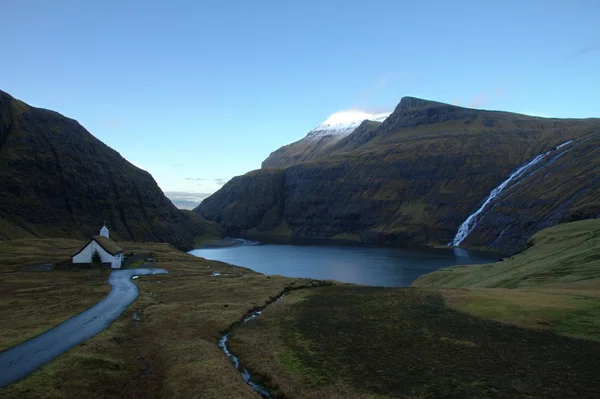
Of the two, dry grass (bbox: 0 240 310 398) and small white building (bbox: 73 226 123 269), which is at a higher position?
small white building (bbox: 73 226 123 269)

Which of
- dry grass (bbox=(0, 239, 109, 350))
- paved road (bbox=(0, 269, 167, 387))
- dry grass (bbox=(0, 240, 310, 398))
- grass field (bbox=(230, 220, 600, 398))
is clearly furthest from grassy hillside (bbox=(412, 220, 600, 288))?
dry grass (bbox=(0, 239, 109, 350))

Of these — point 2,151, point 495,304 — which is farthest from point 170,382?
point 2,151

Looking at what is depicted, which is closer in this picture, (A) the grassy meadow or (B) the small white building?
(A) the grassy meadow

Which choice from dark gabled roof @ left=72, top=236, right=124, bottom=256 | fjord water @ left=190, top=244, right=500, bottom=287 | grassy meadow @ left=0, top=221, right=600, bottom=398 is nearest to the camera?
grassy meadow @ left=0, top=221, right=600, bottom=398

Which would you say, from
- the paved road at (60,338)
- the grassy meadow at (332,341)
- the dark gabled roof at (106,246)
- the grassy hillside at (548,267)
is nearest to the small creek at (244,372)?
the grassy meadow at (332,341)

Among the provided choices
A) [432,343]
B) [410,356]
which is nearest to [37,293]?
[410,356]

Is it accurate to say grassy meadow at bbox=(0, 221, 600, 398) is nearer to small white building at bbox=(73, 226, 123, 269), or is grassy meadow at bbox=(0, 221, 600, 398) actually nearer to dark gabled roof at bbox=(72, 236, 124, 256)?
dark gabled roof at bbox=(72, 236, 124, 256)

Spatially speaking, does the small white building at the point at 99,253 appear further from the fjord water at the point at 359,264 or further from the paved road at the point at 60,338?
the fjord water at the point at 359,264
